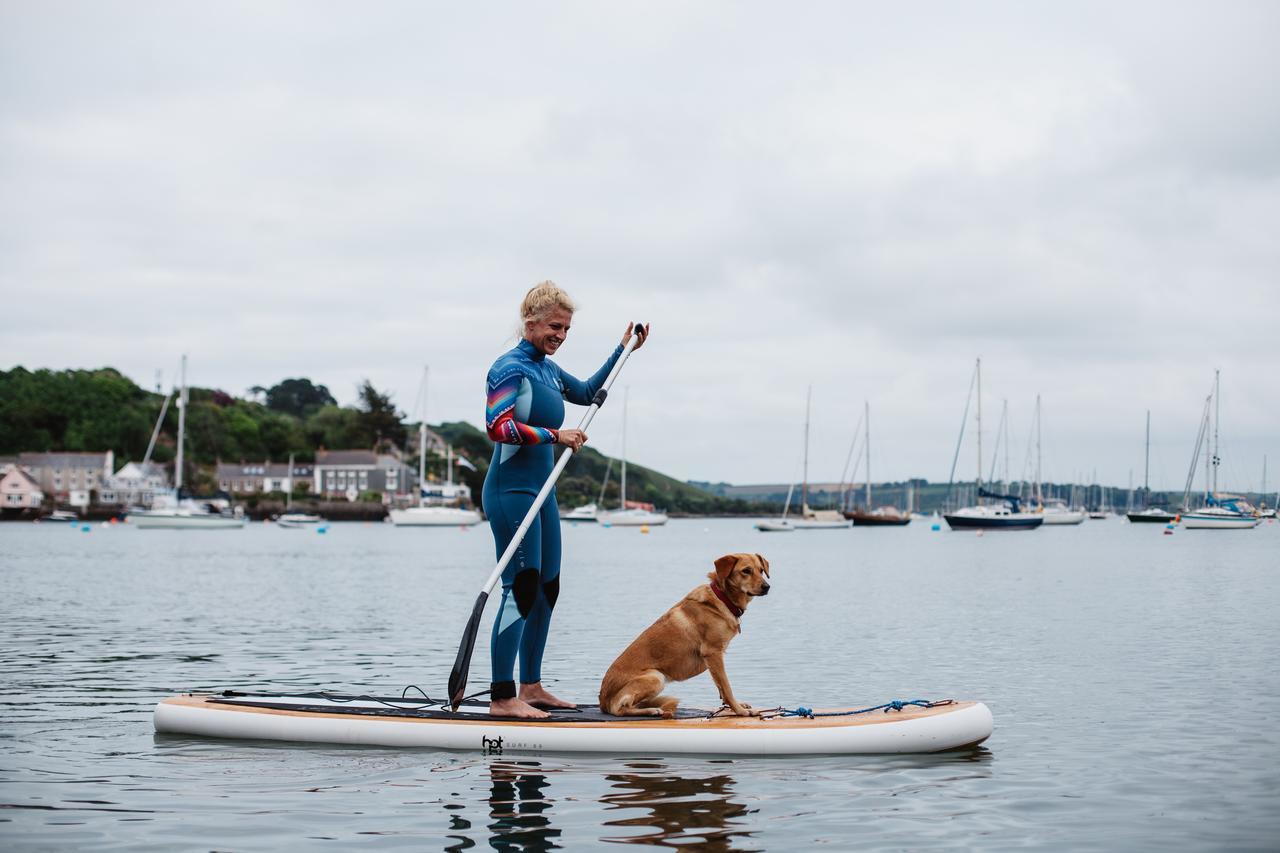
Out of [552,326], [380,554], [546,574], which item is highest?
[552,326]

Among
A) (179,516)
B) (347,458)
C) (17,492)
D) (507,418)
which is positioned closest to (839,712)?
(507,418)

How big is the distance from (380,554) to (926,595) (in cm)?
3665

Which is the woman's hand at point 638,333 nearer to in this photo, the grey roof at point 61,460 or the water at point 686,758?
the water at point 686,758

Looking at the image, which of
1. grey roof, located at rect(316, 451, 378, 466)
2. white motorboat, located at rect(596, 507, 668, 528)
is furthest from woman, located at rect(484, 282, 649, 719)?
grey roof, located at rect(316, 451, 378, 466)

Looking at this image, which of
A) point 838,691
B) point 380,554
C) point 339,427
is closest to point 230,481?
point 339,427

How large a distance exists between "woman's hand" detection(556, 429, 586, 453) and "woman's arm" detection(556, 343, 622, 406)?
2.46 feet

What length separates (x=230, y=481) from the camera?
162 metres

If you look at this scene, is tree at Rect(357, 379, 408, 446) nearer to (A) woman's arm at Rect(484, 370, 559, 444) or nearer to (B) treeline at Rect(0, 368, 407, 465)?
(B) treeline at Rect(0, 368, 407, 465)

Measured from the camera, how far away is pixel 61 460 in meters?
150

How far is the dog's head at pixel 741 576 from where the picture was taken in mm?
7707

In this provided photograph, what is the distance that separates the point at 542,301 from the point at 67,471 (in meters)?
160

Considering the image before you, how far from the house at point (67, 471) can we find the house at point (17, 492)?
24.8ft

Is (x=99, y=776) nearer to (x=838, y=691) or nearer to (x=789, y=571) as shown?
(x=838, y=691)

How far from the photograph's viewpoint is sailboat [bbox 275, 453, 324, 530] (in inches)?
4970
